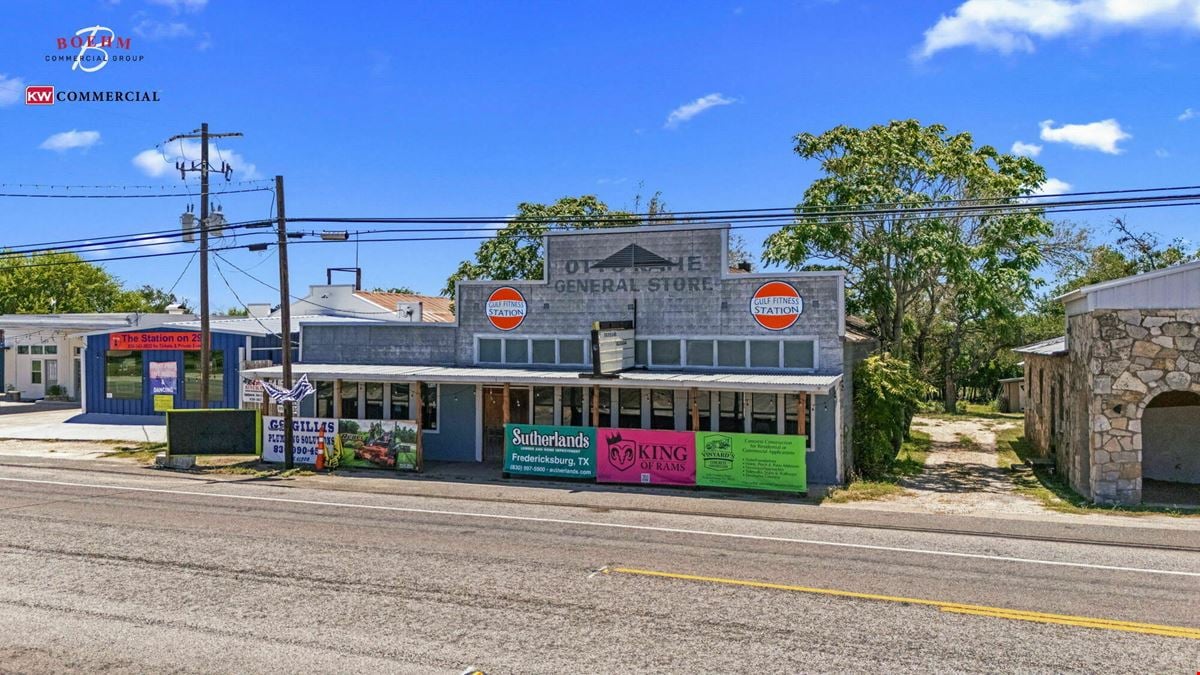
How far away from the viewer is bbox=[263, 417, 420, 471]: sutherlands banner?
2328 cm

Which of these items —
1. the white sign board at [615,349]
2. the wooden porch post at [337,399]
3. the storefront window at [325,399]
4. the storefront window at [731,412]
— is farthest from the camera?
the storefront window at [325,399]

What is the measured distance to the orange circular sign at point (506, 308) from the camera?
24.5 m

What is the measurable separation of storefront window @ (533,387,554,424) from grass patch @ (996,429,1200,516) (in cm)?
1195

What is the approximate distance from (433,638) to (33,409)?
3991 centimetres

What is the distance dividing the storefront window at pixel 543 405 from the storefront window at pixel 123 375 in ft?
64.8

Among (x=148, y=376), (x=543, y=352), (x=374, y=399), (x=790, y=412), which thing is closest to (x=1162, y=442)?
(x=790, y=412)

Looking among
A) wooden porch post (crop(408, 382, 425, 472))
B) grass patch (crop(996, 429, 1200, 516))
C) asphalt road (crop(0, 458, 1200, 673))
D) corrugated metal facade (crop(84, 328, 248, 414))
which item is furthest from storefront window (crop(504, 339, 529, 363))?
corrugated metal facade (crop(84, 328, 248, 414))

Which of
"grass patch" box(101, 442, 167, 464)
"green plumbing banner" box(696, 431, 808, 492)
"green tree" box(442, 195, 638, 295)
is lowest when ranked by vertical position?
"grass patch" box(101, 442, 167, 464)

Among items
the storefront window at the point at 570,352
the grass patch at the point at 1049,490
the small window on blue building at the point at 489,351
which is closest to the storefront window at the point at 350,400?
the small window on blue building at the point at 489,351

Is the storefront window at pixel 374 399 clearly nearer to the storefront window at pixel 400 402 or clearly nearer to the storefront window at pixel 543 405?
the storefront window at pixel 400 402

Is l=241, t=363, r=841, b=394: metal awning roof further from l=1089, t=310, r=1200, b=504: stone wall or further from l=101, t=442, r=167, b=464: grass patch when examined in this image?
l=1089, t=310, r=1200, b=504: stone wall

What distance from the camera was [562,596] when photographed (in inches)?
442

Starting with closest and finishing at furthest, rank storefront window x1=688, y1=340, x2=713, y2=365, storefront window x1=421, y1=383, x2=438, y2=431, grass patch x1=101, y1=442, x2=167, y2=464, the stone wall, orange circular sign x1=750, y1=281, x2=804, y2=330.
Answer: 1. the stone wall
2. orange circular sign x1=750, y1=281, x2=804, y2=330
3. storefront window x1=688, y1=340, x2=713, y2=365
4. storefront window x1=421, y1=383, x2=438, y2=431
5. grass patch x1=101, y1=442, x2=167, y2=464

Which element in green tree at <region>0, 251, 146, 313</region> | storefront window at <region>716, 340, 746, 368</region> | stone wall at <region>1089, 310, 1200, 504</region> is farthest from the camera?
green tree at <region>0, 251, 146, 313</region>
